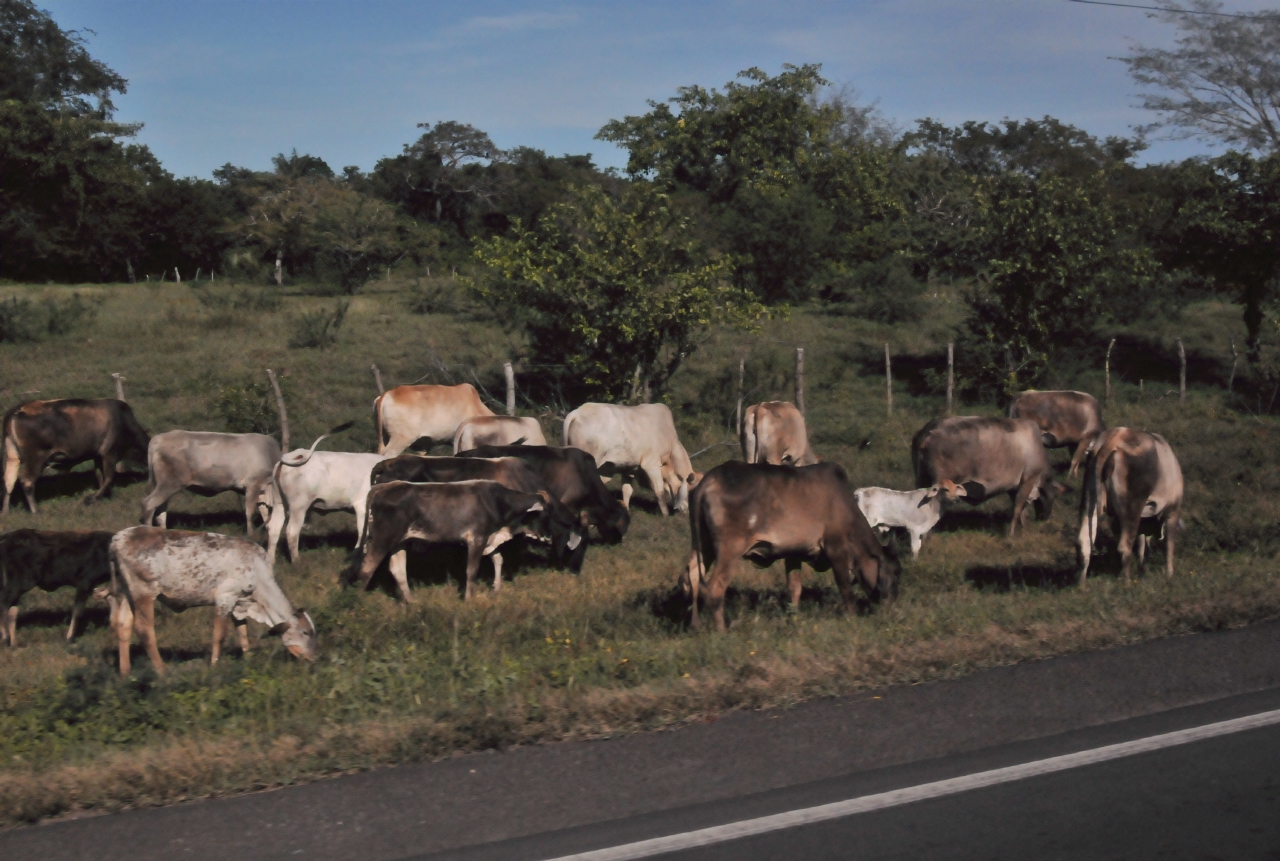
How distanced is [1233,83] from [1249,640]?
30260mm

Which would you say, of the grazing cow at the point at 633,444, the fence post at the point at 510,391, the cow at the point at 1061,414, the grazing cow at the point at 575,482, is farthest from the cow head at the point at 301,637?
the cow at the point at 1061,414

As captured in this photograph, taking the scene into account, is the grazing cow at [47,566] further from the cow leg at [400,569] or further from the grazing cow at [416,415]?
the grazing cow at [416,415]

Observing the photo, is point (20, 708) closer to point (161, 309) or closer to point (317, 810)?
point (317, 810)

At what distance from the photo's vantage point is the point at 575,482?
15641mm

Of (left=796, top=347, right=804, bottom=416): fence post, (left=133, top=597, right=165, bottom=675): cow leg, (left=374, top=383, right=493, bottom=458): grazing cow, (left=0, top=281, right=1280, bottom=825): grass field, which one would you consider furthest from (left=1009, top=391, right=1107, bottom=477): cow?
(left=133, top=597, right=165, bottom=675): cow leg

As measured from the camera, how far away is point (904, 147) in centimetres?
4853

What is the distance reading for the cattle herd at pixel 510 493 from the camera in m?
10.0

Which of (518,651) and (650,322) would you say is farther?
(650,322)

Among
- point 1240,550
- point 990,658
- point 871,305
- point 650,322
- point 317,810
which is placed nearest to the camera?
point 317,810

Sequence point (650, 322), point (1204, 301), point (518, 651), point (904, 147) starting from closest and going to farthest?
1. point (518, 651)
2. point (650, 322)
3. point (1204, 301)
4. point (904, 147)

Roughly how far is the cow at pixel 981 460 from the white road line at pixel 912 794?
34.3 ft

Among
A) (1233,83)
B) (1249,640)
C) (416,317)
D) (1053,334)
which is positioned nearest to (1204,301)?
(1233,83)

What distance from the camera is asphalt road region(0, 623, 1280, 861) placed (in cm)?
500

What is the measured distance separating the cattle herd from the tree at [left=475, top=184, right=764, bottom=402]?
276 centimetres
